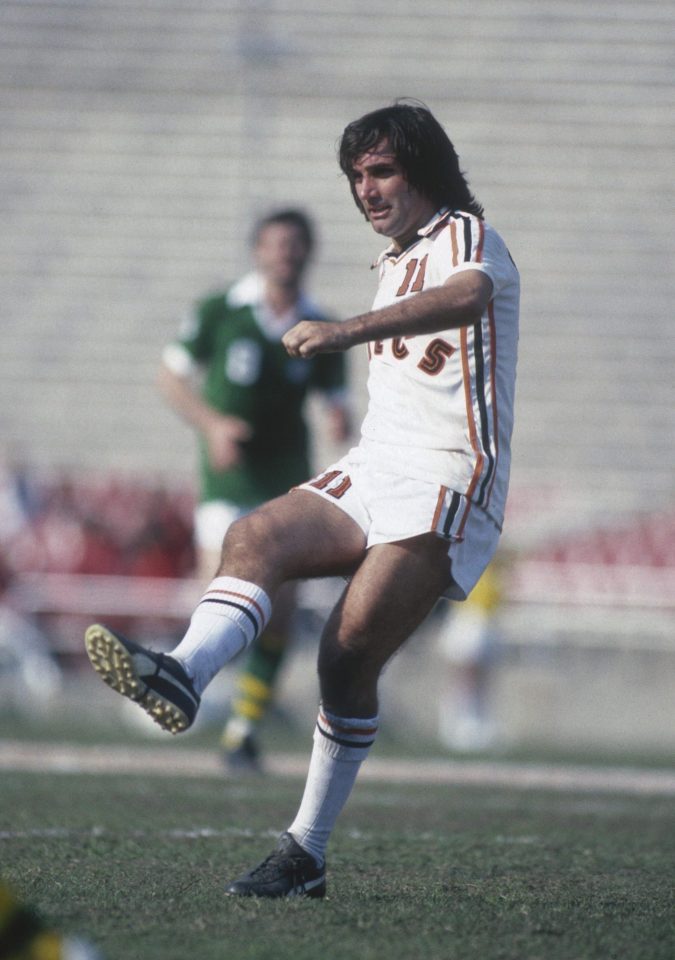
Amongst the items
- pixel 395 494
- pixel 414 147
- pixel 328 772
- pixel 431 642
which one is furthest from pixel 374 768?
pixel 414 147

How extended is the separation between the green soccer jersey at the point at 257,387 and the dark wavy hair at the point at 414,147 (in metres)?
3.72

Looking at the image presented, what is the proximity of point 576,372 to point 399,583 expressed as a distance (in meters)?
17.1

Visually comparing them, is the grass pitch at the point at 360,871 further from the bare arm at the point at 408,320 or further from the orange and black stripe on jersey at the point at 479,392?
the bare arm at the point at 408,320

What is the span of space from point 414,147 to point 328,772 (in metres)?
1.59

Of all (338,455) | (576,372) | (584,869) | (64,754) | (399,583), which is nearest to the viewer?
(399,583)

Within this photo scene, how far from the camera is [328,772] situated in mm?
4086

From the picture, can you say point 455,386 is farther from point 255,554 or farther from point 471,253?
point 255,554

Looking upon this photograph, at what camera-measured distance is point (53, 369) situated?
21203mm

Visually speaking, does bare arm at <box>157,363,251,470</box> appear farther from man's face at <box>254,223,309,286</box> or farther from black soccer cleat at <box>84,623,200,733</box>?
black soccer cleat at <box>84,623,200,733</box>

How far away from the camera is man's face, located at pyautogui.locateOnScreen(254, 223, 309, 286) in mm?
7562

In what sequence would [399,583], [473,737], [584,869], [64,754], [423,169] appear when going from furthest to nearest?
[473,737]
[64,754]
[584,869]
[423,169]
[399,583]

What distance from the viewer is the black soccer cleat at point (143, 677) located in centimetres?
346

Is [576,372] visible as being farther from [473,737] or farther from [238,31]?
[473,737]

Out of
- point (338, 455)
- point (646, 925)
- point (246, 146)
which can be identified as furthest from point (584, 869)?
point (246, 146)
